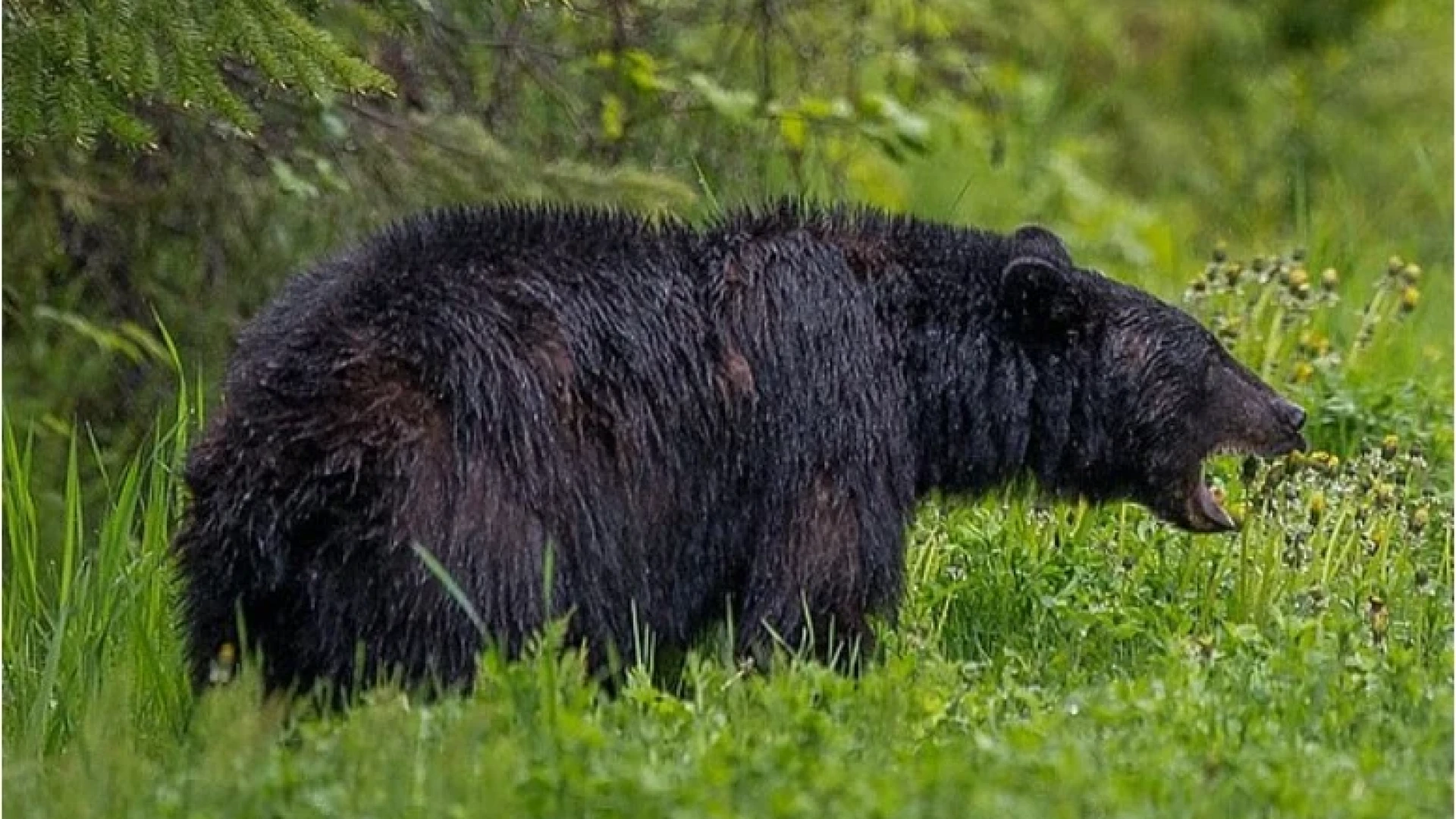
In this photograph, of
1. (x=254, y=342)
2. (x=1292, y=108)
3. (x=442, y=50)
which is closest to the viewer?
(x=254, y=342)

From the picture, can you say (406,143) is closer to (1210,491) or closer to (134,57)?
(134,57)

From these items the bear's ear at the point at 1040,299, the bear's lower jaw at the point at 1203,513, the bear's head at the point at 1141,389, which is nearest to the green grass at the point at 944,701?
the bear's lower jaw at the point at 1203,513

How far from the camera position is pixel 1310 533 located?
6762 mm

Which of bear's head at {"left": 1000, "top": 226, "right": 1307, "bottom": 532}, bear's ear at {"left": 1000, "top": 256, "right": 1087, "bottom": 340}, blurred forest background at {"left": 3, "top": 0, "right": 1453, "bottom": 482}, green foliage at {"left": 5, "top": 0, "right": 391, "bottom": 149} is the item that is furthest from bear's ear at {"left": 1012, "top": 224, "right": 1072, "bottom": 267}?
green foliage at {"left": 5, "top": 0, "right": 391, "bottom": 149}

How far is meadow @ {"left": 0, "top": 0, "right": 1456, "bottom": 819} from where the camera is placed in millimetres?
4496

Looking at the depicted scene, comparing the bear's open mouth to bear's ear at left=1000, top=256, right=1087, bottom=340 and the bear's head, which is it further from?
bear's ear at left=1000, top=256, right=1087, bottom=340

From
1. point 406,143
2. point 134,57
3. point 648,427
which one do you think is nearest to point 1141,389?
point 648,427

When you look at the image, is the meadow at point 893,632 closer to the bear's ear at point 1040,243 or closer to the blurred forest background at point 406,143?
the blurred forest background at point 406,143

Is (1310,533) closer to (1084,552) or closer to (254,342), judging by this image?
(1084,552)

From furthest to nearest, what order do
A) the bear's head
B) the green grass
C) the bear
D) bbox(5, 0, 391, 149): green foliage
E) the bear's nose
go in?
1. the bear's nose
2. the bear's head
3. bbox(5, 0, 391, 149): green foliage
4. the bear
5. the green grass

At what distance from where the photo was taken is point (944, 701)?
514cm

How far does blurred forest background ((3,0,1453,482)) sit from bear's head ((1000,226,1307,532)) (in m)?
1.38

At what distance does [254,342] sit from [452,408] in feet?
1.65

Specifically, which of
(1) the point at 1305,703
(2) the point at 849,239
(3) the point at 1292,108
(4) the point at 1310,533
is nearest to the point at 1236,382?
(4) the point at 1310,533
